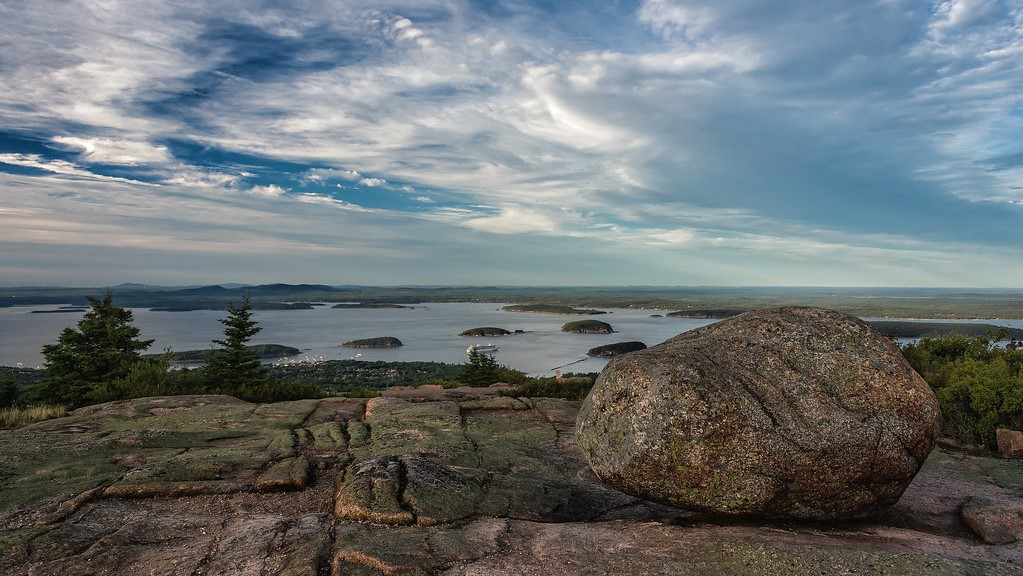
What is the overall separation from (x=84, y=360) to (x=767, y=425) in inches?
1160

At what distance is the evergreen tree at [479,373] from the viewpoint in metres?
29.3

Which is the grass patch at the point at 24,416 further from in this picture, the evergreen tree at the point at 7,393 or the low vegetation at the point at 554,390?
the low vegetation at the point at 554,390

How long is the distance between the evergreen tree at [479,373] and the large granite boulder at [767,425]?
20.1 meters

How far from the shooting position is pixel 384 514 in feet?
22.7

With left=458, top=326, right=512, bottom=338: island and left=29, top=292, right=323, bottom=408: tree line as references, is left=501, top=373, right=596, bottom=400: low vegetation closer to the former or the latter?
left=29, top=292, right=323, bottom=408: tree line

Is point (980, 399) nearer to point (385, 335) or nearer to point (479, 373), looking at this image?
point (479, 373)

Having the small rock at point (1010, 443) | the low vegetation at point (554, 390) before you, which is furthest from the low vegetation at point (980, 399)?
the low vegetation at point (554, 390)

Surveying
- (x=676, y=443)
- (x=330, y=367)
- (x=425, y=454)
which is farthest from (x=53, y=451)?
(x=330, y=367)

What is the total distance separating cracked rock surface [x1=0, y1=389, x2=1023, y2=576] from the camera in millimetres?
5789

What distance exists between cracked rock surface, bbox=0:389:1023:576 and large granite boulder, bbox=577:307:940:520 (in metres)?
0.47

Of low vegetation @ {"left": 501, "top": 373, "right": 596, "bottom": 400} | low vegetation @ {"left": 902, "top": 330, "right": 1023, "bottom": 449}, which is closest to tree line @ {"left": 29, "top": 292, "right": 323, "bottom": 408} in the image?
low vegetation @ {"left": 501, "top": 373, "right": 596, "bottom": 400}

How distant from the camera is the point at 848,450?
7.16m

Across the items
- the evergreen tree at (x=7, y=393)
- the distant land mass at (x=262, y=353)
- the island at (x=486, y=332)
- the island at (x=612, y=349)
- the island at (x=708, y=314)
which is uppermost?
the evergreen tree at (x=7, y=393)

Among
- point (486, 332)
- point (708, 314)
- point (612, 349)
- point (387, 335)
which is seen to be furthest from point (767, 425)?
point (708, 314)
